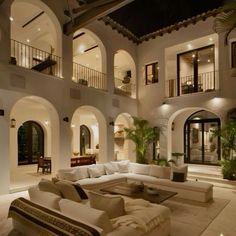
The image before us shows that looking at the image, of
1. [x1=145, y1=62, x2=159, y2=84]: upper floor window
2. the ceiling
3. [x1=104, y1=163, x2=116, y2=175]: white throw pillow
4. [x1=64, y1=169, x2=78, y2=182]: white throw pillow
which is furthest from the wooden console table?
the ceiling

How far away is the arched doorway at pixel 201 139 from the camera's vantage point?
11284 millimetres

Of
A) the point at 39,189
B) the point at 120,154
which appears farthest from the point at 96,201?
the point at 120,154

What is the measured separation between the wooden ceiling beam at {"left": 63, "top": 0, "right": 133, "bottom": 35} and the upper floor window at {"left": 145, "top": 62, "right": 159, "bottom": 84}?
5.17 m

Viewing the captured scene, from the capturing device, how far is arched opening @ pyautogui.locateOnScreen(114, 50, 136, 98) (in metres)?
12.5

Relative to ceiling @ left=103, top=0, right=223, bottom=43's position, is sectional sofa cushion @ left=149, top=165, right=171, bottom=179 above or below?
below

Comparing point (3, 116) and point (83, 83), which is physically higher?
point (83, 83)

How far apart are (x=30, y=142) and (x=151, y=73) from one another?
27.5ft

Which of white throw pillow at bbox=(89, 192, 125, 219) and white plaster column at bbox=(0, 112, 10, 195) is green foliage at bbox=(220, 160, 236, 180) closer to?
white throw pillow at bbox=(89, 192, 125, 219)

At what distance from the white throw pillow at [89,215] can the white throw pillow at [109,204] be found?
1.21 ft

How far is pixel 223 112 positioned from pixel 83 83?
6.21m

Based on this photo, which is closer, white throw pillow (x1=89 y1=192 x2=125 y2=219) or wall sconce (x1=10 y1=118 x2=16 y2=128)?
white throw pillow (x1=89 y1=192 x2=125 y2=219)

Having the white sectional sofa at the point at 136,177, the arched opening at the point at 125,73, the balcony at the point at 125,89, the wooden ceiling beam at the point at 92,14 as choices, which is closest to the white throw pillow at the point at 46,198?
the white sectional sofa at the point at 136,177

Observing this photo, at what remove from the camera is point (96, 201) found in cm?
347

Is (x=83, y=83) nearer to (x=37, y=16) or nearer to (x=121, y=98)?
(x=121, y=98)
